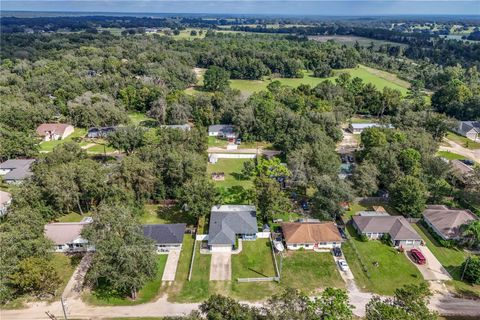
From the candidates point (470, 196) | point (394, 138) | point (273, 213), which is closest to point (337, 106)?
point (394, 138)

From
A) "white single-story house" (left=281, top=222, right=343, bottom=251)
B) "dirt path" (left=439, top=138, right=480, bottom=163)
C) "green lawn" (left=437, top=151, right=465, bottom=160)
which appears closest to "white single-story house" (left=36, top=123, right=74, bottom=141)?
"white single-story house" (left=281, top=222, right=343, bottom=251)

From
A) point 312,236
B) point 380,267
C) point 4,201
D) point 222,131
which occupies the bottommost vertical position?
point 380,267

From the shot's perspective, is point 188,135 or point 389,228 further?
point 188,135

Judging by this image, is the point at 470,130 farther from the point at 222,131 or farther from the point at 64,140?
the point at 64,140

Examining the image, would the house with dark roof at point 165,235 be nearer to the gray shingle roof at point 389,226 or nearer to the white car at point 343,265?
the white car at point 343,265

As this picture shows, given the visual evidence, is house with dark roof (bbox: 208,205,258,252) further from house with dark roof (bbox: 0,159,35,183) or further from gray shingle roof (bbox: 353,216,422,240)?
house with dark roof (bbox: 0,159,35,183)

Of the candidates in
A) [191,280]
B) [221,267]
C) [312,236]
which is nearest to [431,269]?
[312,236]

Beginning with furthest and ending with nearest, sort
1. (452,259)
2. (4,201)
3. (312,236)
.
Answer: (4,201), (312,236), (452,259)

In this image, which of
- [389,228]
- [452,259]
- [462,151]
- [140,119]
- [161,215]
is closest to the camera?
[452,259]
